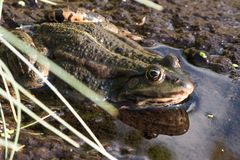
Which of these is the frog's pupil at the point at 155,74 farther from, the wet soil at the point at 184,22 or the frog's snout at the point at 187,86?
the wet soil at the point at 184,22

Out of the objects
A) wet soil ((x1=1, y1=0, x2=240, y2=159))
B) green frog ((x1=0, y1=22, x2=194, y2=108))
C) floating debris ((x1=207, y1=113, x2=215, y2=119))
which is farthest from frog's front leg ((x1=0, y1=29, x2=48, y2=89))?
floating debris ((x1=207, y1=113, x2=215, y2=119))

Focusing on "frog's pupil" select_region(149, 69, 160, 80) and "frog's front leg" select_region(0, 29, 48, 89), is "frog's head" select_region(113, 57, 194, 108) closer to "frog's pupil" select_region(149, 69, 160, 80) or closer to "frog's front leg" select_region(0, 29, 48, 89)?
"frog's pupil" select_region(149, 69, 160, 80)

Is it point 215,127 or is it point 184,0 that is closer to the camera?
point 215,127

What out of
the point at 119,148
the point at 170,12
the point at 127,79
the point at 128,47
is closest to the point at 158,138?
the point at 119,148

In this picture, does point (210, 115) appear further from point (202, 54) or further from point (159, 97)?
point (202, 54)

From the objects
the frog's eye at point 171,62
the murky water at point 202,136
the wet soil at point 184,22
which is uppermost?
the frog's eye at point 171,62

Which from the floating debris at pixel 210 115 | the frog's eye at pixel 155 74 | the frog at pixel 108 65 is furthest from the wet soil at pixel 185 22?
the frog's eye at pixel 155 74

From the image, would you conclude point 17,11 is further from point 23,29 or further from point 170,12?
point 170,12
